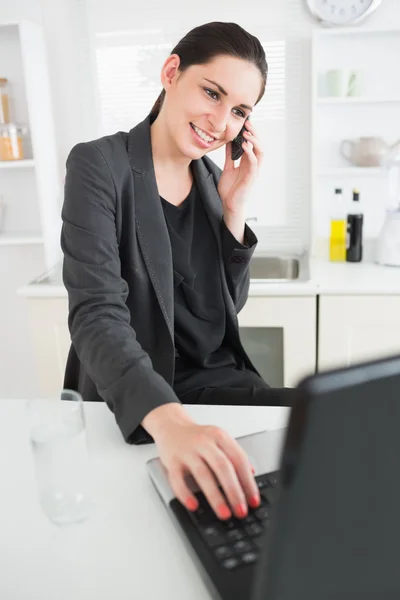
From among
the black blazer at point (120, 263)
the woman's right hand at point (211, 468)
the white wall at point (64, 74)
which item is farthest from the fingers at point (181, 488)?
the white wall at point (64, 74)

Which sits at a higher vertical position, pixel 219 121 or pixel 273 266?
pixel 219 121

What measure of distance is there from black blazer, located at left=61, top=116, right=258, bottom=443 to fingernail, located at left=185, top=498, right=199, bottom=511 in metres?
0.29

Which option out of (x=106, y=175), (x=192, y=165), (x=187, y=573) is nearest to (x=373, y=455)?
(x=187, y=573)

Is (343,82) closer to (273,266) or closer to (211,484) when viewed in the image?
(273,266)

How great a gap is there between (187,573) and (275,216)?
84.7 inches

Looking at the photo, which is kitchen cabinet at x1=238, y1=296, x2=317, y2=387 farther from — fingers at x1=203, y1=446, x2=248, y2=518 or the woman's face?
fingers at x1=203, y1=446, x2=248, y2=518

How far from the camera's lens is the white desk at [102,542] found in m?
0.61

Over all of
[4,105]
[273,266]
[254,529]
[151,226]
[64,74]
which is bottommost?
[273,266]

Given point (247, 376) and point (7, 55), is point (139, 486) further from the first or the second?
point (7, 55)

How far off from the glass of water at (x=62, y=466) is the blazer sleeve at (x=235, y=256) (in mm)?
789

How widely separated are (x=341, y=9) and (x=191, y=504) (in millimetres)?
2221

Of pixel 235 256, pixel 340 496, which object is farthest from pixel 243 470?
pixel 235 256

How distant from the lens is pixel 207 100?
4.38 feet

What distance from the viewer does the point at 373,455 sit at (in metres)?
0.32
